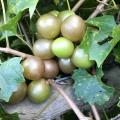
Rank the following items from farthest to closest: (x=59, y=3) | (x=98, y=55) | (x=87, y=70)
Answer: (x=59, y=3) < (x=87, y=70) < (x=98, y=55)

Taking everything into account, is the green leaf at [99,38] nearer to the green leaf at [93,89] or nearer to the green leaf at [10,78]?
the green leaf at [93,89]

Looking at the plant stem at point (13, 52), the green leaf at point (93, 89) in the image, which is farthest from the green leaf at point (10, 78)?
the green leaf at point (93, 89)

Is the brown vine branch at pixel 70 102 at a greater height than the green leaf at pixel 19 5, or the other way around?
the green leaf at pixel 19 5

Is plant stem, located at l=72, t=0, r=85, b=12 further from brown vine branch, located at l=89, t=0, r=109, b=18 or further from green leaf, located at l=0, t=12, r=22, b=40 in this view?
green leaf, located at l=0, t=12, r=22, b=40

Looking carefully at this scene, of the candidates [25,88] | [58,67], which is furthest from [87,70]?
[25,88]

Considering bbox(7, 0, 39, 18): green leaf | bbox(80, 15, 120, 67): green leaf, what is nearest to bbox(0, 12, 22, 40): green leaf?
bbox(7, 0, 39, 18): green leaf

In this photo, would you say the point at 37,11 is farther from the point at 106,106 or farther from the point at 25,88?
the point at 106,106
